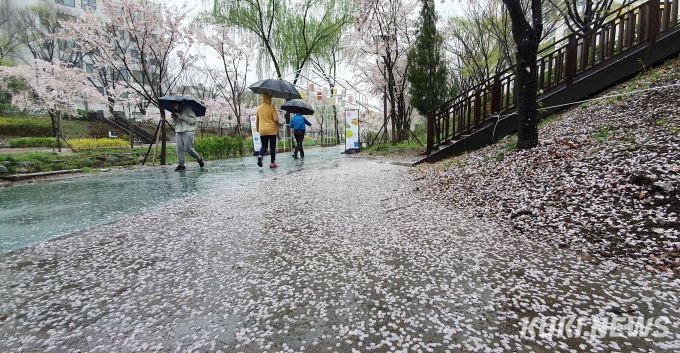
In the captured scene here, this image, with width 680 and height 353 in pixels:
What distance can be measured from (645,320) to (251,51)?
2215 centimetres

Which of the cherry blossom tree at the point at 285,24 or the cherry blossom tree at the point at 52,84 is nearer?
the cherry blossom tree at the point at 285,24

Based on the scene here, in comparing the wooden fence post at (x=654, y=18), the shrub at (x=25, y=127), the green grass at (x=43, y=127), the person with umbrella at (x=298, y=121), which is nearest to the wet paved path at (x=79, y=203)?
the person with umbrella at (x=298, y=121)

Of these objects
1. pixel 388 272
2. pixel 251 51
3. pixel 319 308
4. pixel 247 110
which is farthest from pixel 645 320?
pixel 247 110

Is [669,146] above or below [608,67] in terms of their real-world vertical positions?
below

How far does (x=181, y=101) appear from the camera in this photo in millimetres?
7391

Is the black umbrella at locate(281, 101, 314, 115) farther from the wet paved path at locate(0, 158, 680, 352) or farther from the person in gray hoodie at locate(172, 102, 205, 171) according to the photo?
the wet paved path at locate(0, 158, 680, 352)

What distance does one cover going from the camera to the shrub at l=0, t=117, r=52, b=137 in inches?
974

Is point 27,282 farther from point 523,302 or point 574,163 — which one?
point 574,163

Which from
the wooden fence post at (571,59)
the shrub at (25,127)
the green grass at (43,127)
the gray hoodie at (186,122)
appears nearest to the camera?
the wooden fence post at (571,59)

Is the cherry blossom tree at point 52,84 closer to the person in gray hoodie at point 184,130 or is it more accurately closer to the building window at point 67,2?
the person in gray hoodie at point 184,130

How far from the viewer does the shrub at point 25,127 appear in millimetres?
24747

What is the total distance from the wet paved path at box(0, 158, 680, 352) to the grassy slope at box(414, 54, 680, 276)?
→ 1.19 ft

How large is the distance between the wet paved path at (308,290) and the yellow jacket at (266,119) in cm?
490

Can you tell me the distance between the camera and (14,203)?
3861mm
